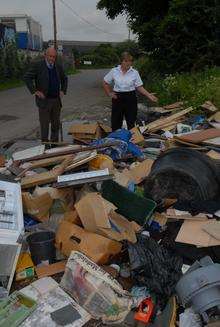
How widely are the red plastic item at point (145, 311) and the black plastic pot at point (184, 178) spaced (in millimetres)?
1489

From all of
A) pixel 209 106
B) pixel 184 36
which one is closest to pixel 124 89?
pixel 209 106

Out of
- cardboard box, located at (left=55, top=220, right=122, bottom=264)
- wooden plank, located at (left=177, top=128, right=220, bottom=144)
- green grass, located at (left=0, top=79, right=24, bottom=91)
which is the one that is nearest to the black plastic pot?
cardboard box, located at (left=55, top=220, right=122, bottom=264)

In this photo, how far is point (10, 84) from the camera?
2611 centimetres

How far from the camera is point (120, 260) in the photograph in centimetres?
448

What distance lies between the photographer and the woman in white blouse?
773cm

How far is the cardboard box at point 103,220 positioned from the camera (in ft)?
14.6

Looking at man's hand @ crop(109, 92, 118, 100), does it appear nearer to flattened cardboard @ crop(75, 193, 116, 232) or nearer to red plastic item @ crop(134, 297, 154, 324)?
flattened cardboard @ crop(75, 193, 116, 232)

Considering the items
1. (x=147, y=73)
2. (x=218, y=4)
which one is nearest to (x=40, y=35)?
(x=147, y=73)

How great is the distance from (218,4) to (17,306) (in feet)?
46.8

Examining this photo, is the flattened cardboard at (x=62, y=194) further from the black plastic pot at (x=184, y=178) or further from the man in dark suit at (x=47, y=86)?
the man in dark suit at (x=47, y=86)

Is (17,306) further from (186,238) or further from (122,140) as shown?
(122,140)

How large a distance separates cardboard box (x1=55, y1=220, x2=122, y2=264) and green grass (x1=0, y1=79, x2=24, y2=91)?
19965 millimetres

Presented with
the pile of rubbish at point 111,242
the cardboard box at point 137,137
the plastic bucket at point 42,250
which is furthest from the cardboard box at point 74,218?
the cardboard box at point 137,137

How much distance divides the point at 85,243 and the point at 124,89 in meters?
4.00
